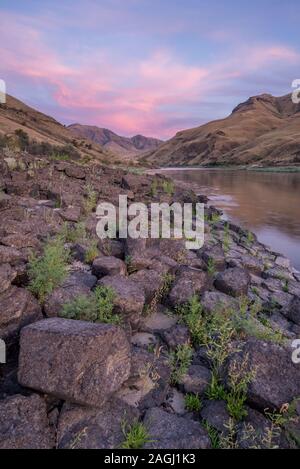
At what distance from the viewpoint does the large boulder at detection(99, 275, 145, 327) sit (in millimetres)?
5062

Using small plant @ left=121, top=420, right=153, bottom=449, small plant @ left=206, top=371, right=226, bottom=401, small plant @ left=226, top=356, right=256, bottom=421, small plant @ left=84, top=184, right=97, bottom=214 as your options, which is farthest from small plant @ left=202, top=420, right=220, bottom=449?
small plant @ left=84, top=184, right=97, bottom=214

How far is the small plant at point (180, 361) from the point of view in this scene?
4.30m

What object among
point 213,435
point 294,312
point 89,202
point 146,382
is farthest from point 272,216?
point 213,435

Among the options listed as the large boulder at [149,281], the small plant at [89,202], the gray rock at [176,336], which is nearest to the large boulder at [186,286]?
the large boulder at [149,281]

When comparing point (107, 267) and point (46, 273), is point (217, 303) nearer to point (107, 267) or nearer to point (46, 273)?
point (107, 267)

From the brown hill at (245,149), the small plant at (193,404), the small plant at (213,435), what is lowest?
the small plant at (213,435)

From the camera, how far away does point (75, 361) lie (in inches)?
141

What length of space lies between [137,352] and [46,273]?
6.30 ft

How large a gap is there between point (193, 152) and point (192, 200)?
590 feet

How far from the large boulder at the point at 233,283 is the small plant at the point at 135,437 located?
12.6ft

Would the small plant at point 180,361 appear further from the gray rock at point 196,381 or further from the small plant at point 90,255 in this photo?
the small plant at point 90,255

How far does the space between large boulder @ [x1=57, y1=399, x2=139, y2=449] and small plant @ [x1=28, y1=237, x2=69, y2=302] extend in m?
1.90

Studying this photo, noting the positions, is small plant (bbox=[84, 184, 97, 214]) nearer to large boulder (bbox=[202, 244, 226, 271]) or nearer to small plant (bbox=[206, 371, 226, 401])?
large boulder (bbox=[202, 244, 226, 271])

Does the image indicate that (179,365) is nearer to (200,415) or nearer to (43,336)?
(200,415)
